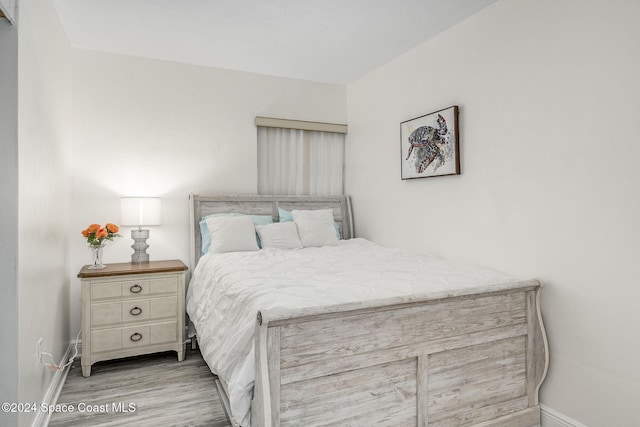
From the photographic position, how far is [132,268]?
296 cm

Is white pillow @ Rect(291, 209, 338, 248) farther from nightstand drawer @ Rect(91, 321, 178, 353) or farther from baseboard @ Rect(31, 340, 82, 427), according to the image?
baseboard @ Rect(31, 340, 82, 427)

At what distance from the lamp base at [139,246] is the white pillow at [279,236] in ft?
3.13

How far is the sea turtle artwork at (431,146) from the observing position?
2828mm

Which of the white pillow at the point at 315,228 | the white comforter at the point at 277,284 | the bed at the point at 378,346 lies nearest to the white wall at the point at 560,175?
the bed at the point at 378,346

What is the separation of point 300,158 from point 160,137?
4.47 feet

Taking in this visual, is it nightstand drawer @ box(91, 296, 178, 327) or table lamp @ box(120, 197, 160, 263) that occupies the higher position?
table lamp @ box(120, 197, 160, 263)

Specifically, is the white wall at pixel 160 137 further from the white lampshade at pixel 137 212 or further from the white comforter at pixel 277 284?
the white comforter at pixel 277 284

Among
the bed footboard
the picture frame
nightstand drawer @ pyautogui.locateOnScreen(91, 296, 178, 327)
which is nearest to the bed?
the bed footboard

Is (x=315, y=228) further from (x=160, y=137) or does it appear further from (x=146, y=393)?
(x=146, y=393)

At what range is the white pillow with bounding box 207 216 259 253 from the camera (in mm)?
3197

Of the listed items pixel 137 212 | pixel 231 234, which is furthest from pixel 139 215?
pixel 231 234

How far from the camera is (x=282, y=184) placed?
399cm

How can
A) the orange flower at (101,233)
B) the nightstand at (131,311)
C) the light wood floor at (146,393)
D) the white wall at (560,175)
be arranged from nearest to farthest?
the white wall at (560,175)
the light wood floor at (146,393)
the nightstand at (131,311)
the orange flower at (101,233)

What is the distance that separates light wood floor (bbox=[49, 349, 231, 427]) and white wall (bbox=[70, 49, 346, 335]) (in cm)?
69
